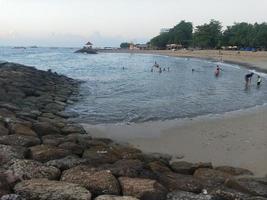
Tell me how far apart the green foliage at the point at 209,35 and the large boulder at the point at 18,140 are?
119 metres

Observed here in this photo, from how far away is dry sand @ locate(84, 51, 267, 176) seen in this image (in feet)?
39.0

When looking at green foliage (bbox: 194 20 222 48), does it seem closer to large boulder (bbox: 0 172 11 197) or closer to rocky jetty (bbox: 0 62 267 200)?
rocky jetty (bbox: 0 62 267 200)

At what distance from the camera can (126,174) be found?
842 centimetres

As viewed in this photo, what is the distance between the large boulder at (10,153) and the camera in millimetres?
8727

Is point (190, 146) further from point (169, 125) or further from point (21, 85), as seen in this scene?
point (21, 85)

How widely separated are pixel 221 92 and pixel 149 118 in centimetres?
1273

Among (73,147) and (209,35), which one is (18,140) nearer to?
(73,147)

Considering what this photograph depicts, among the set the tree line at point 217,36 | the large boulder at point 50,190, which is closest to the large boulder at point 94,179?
the large boulder at point 50,190

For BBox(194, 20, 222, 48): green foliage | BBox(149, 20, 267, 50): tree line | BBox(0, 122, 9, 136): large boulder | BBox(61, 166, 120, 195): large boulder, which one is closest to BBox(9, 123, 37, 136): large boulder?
BBox(0, 122, 9, 136): large boulder

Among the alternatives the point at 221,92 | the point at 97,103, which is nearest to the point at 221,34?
the point at 221,92

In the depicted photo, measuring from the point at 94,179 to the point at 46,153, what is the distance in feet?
7.11

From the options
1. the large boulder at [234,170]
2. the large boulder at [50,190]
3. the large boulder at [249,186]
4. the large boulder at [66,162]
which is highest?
the large boulder at [50,190]

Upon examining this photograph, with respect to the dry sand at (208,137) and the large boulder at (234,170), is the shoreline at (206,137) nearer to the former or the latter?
the dry sand at (208,137)

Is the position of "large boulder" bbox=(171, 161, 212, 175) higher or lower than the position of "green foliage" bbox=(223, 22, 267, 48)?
lower
